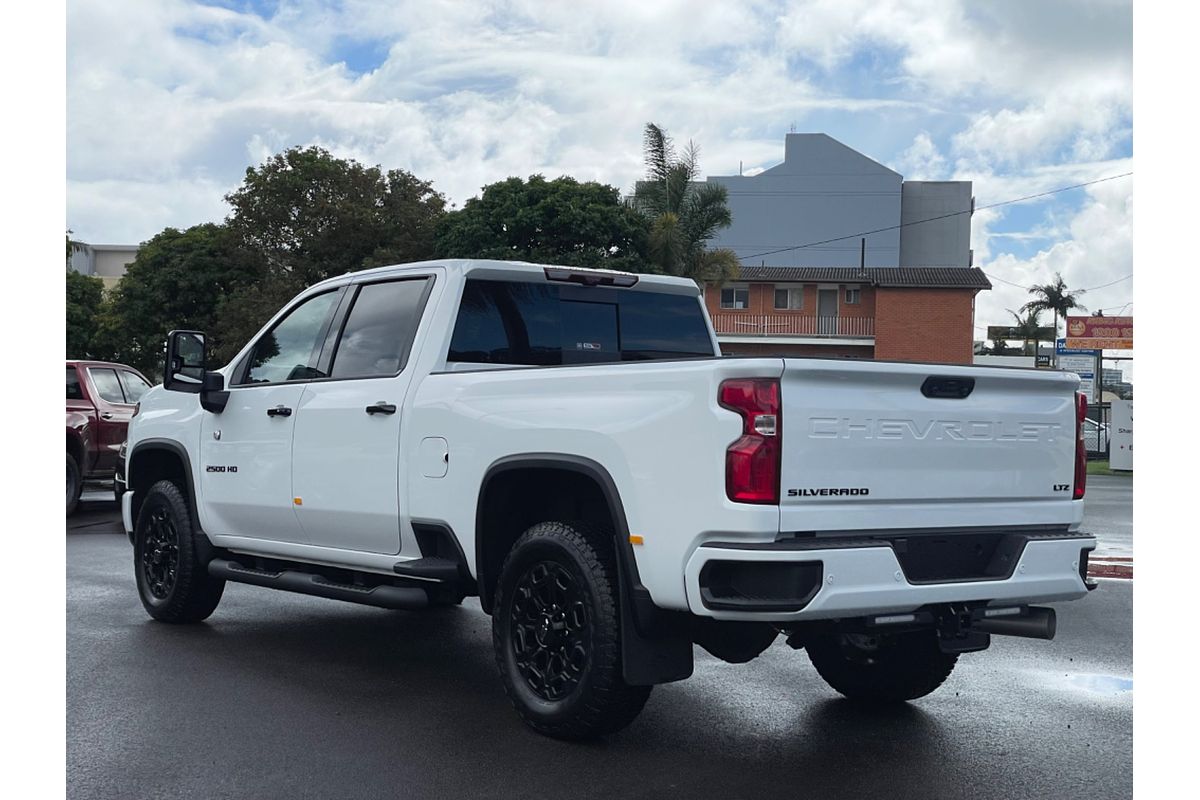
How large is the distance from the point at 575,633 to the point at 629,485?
77cm

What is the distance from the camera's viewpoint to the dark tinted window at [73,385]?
15.6 metres

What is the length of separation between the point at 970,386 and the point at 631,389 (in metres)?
1.40

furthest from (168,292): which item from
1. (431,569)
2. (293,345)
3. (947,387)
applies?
(947,387)

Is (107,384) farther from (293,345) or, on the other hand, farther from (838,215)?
(838,215)

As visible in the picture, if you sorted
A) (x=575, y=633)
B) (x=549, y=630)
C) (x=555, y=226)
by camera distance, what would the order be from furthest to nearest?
(x=555, y=226), (x=549, y=630), (x=575, y=633)

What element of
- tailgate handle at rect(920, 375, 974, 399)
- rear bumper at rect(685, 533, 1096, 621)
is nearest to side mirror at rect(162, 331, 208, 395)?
rear bumper at rect(685, 533, 1096, 621)

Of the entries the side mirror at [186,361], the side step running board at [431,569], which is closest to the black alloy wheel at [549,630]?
the side step running board at [431,569]

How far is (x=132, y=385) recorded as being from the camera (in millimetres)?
16500

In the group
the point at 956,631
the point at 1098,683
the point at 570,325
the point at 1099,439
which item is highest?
the point at 570,325

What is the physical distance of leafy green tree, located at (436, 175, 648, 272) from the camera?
3884 cm

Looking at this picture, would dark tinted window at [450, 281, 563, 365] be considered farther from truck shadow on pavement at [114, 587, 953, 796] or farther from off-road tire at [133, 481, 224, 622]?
off-road tire at [133, 481, 224, 622]

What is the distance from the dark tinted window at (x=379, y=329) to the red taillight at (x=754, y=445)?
7.90 ft

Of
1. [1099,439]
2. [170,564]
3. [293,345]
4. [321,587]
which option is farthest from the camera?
[1099,439]

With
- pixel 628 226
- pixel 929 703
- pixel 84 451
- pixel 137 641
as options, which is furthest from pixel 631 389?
pixel 628 226
